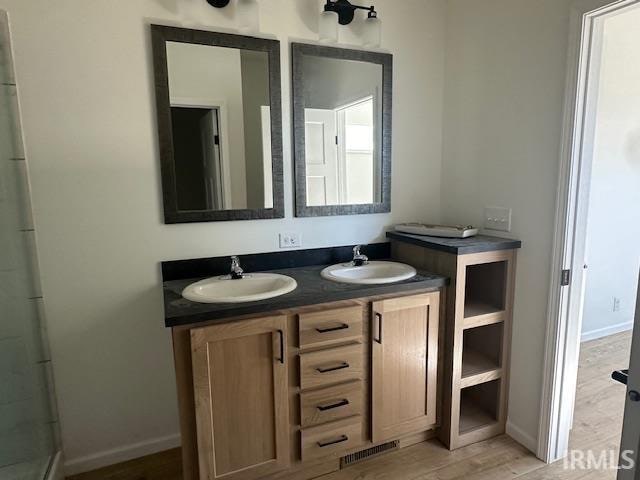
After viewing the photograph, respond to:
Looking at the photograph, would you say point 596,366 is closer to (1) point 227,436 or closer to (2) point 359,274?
(2) point 359,274

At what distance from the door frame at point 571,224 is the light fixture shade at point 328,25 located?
3.55 ft

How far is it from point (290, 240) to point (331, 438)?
101cm

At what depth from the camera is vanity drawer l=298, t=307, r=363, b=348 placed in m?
1.67

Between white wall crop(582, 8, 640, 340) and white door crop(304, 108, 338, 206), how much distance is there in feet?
6.63

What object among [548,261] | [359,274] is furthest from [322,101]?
[548,261]

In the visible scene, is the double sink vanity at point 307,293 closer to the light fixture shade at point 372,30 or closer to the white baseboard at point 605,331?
the light fixture shade at point 372,30

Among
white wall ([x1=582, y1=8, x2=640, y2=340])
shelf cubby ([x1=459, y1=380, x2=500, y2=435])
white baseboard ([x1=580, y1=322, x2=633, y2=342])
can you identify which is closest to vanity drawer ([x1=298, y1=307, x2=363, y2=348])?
shelf cubby ([x1=459, y1=380, x2=500, y2=435])

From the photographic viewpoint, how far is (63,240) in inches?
69.7

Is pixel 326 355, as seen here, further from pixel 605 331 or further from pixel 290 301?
pixel 605 331

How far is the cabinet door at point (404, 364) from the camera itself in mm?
1830

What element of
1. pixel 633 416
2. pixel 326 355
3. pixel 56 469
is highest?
pixel 633 416

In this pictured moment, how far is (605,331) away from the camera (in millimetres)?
3381

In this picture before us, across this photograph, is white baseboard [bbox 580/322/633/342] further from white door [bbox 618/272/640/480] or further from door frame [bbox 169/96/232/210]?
door frame [bbox 169/96/232/210]

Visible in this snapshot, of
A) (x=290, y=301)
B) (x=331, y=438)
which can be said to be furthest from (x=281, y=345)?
(x=331, y=438)
